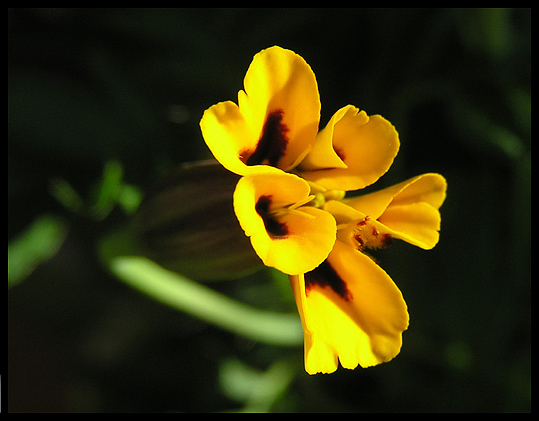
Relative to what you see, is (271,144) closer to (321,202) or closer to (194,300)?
(321,202)

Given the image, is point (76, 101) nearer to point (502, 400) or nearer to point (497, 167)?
point (497, 167)

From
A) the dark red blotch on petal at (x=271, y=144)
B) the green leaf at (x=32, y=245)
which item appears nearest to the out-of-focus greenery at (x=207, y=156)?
the green leaf at (x=32, y=245)

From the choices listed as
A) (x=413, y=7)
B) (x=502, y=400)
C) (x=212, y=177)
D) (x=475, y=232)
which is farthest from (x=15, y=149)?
(x=502, y=400)

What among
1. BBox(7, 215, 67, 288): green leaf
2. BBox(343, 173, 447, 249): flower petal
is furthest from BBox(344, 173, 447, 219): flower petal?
BBox(7, 215, 67, 288): green leaf

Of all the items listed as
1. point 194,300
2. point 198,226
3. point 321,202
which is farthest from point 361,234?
point 194,300

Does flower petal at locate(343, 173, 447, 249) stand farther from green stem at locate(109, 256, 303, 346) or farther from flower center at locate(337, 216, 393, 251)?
green stem at locate(109, 256, 303, 346)

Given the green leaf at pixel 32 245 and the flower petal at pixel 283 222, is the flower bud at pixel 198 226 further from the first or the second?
the green leaf at pixel 32 245
